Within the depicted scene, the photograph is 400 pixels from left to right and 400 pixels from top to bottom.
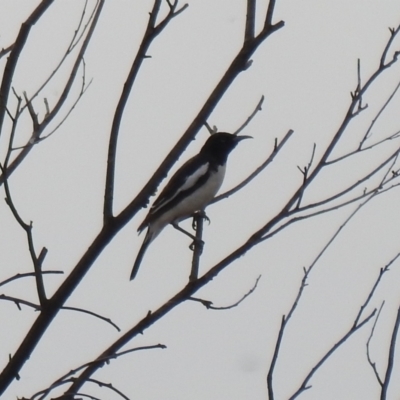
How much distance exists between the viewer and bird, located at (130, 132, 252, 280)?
5.36 metres

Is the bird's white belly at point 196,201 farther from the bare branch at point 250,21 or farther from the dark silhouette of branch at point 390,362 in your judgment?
the bare branch at point 250,21

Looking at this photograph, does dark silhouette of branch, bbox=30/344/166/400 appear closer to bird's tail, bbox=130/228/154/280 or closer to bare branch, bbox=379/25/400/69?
bare branch, bbox=379/25/400/69

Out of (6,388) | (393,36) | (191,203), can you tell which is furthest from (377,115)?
(191,203)

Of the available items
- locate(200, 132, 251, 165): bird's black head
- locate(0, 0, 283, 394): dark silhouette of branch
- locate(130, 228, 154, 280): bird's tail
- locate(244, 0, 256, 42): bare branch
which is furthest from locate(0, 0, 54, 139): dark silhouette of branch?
locate(200, 132, 251, 165): bird's black head

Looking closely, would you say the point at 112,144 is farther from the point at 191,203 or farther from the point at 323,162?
the point at 191,203

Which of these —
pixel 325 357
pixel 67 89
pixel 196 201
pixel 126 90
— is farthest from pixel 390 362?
pixel 196 201

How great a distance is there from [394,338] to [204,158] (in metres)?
3.75

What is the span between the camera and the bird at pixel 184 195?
536 cm

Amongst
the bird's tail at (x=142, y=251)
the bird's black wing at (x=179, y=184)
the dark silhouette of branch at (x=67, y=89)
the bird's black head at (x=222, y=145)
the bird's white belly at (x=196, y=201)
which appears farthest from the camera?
→ the bird's black head at (x=222, y=145)

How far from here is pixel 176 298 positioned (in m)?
2.03

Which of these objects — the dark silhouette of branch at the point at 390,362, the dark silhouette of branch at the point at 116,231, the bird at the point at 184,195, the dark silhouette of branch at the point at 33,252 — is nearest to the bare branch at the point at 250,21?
the dark silhouette of branch at the point at 116,231

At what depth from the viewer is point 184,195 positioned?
5.40 meters

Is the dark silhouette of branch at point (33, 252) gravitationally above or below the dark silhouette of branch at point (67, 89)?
below

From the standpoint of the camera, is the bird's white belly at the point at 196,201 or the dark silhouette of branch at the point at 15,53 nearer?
the dark silhouette of branch at the point at 15,53
